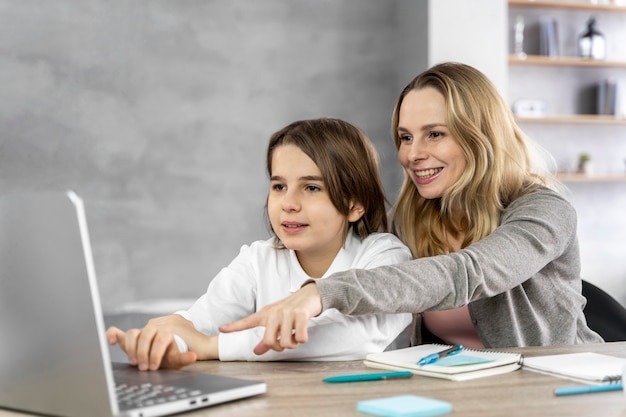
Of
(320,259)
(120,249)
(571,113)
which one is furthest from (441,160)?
(571,113)

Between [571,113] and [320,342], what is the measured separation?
4362 mm

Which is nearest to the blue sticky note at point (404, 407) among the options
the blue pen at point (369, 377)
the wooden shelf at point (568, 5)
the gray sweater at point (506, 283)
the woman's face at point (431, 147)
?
the blue pen at point (369, 377)

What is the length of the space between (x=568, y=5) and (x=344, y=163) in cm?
381

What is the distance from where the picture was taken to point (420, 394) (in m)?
1.03

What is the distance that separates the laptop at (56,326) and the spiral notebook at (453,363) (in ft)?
1.01

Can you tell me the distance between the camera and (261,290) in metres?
1.72

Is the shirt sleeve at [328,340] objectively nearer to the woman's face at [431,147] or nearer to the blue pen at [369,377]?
the blue pen at [369,377]

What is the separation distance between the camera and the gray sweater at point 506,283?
4.19 feet

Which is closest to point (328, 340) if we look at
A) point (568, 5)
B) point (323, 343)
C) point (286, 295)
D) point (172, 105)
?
point (323, 343)

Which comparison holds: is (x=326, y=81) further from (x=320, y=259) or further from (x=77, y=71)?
(x=320, y=259)

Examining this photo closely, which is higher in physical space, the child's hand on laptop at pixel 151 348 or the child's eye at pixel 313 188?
the child's eye at pixel 313 188

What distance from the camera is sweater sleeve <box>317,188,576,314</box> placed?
4.12 feet

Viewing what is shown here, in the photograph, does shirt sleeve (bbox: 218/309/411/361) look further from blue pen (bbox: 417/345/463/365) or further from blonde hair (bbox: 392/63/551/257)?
blonde hair (bbox: 392/63/551/257)

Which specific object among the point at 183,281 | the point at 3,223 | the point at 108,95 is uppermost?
the point at 108,95
